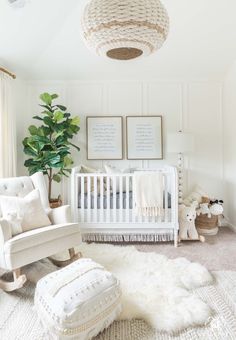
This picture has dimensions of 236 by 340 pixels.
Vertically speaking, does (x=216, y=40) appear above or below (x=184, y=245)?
above

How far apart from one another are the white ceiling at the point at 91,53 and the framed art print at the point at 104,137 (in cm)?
66

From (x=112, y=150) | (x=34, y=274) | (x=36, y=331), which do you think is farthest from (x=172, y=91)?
(x=36, y=331)

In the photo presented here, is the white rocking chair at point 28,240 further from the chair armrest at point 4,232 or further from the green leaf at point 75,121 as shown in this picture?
the green leaf at point 75,121

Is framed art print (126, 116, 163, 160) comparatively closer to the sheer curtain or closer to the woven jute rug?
the sheer curtain

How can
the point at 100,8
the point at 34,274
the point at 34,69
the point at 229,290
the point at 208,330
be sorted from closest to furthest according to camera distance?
1. the point at 100,8
2. the point at 208,330
3. the point at 229,290
4. the point at 34,274
5. the point at 34,69

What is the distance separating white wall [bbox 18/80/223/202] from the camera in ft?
12.8

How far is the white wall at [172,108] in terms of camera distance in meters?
3.91

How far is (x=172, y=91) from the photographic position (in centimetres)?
392

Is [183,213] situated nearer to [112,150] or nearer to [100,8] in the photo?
[112,150]

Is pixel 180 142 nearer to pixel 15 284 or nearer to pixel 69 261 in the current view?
pixel 69 261

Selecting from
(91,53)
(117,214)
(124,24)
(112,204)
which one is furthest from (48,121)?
(124,24)

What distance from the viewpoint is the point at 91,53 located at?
3418 mm

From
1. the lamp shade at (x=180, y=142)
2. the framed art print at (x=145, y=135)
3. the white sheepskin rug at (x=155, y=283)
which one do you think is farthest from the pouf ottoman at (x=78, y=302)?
the framed art print at (x=145, y=135)

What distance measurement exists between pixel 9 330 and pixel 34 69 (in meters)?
3.25
